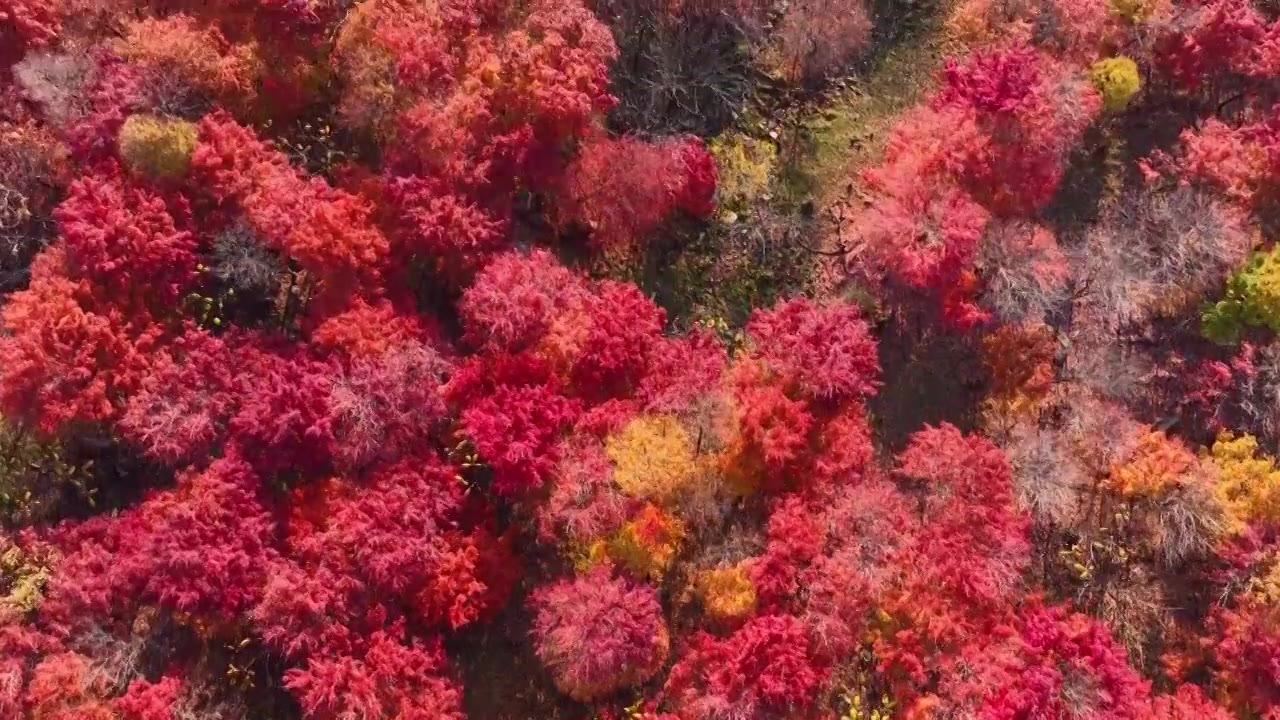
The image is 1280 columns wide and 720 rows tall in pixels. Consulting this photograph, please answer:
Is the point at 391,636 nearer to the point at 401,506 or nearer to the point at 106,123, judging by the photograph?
the point at 401,506

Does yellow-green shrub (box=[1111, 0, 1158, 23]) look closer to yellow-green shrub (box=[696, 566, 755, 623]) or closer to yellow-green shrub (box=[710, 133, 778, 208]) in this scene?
yellow-green shrub (box=[710, 133, 778, 208])

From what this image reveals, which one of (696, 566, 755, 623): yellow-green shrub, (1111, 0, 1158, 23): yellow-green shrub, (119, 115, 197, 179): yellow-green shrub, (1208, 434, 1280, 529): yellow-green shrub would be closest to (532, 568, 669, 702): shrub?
(696, 566, 755, 623): yellow-green shrub

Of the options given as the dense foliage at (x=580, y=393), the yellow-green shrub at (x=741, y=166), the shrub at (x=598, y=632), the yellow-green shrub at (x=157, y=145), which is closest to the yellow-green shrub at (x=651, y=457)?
the dense foliage at (x=580, y=393)

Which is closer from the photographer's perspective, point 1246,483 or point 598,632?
point 598,632

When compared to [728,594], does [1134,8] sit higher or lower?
higher

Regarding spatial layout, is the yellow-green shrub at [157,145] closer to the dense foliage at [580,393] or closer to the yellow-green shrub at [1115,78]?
the dense foliage at [580,393]

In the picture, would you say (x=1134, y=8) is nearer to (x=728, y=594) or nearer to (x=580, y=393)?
(x=580, y=393)

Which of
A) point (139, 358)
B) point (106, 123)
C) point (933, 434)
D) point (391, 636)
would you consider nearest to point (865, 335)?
point (933, 434)

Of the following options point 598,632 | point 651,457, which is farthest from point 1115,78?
point 598,632

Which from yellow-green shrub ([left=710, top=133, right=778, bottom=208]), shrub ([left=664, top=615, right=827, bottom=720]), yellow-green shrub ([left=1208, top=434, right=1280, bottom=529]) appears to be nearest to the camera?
shrub ([left=664, top=615, right=827, bottom=720])
